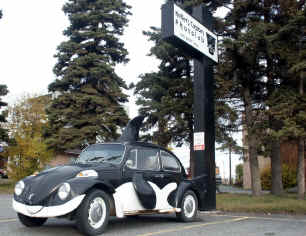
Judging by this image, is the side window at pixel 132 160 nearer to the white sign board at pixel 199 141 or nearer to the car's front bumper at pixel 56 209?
the car's front bumper at pixel 56 209

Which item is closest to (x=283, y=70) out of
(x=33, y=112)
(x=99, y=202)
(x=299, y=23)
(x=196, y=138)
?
(x=299, y=23)

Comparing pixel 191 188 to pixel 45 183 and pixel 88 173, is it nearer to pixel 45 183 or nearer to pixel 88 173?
pixel 88 173

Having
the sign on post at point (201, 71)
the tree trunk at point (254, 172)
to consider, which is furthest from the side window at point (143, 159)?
the tree trunk at point (254, 172)

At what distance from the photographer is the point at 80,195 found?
6863 millimetres

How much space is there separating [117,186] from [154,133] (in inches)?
557

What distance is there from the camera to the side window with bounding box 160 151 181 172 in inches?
376

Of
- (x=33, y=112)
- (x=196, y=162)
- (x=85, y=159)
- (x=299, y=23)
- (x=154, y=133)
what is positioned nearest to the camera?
(x=85, y=159)

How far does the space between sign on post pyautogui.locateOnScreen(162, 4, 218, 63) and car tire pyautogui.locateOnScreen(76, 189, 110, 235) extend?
5471 millimetres

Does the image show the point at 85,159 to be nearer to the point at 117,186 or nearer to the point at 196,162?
the point at 117,186

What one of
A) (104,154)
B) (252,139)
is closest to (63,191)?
(104,154)

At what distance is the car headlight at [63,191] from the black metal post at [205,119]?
586 centimetres

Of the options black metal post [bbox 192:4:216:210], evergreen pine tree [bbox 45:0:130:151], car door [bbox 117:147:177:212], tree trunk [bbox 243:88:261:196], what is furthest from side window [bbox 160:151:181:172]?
evergreen pine tree [bbox 45:0:130:151]

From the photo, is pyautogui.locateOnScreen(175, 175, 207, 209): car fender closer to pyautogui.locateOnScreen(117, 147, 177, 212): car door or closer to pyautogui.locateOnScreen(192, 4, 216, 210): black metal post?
pyautogui.locateOnScreen(117, 147, 177, 212): car door

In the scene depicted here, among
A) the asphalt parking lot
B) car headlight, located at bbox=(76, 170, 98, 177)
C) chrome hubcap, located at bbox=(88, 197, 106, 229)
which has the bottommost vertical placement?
the asphalt parking lot
